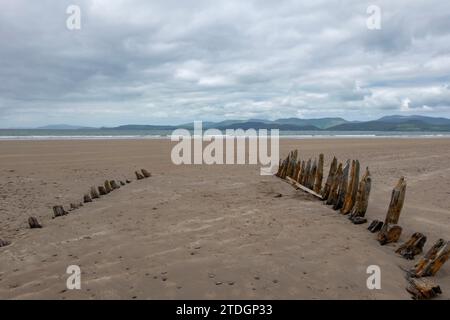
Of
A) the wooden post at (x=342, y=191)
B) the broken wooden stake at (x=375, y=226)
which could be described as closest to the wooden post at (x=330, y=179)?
the wooden post at (x=342, y=191)

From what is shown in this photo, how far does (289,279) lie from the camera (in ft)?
15.4

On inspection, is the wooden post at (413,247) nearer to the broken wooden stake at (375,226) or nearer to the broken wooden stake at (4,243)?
the broken wooden stake at (375,226)

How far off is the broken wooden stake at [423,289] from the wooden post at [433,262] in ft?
1.02

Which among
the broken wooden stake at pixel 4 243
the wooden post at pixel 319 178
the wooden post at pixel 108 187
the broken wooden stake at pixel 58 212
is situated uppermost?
the wooden post at pixel 319 178

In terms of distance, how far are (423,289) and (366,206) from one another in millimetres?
3122

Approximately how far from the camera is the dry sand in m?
4.58

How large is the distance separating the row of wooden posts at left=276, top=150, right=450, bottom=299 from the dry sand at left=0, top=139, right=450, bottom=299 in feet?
0.60

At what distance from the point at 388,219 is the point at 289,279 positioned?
2.57m

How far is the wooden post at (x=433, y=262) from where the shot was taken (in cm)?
482

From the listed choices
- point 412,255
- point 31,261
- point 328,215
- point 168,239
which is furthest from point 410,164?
point 31,261

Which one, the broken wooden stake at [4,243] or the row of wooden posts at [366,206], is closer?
the row of wooden posts at [366,206]

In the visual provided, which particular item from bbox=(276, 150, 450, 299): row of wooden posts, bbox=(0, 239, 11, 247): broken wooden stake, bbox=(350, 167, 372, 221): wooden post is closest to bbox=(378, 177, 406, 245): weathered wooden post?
bbox=(276, 150, 450, 299): row of wooden posts
